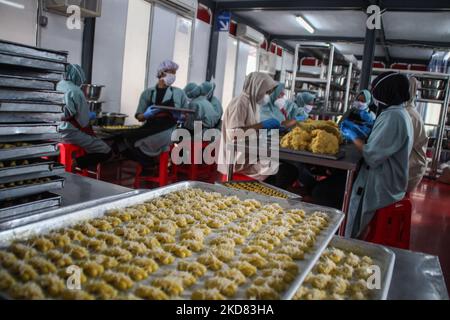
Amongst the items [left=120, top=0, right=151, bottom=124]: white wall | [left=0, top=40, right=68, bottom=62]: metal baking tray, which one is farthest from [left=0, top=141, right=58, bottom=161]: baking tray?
[left=120, top=0, right=151, bottom=124]: white wall

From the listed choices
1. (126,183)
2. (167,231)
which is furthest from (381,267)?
(126,183)

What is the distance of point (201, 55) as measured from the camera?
8711mm

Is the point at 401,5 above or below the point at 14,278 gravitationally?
above

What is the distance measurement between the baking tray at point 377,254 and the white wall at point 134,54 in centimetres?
540

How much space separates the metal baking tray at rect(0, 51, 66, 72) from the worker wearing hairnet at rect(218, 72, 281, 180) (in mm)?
1998

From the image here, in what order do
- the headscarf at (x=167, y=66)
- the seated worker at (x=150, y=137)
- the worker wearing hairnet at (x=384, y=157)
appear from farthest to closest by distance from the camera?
the headscarf at (x=167, y=66) < the seated worker at (x=150, y=137) < the worker wearing hairnet at (x=384, y=157)

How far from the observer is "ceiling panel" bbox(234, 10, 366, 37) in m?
8.81

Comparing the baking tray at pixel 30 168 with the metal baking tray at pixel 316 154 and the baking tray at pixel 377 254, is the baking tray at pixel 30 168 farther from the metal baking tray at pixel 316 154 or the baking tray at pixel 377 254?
the metal baking tray at pixel 316 154

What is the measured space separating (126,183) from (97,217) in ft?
12.8

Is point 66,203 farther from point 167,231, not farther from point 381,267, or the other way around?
point 381,267

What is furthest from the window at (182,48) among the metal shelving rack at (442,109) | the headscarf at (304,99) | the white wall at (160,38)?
the metal shelving rack at (442,109)

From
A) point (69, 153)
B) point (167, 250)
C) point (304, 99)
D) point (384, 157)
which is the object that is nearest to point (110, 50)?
point (69, 153)

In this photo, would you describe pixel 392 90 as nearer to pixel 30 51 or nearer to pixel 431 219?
pixel 30 51

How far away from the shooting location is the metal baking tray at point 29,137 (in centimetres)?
131
